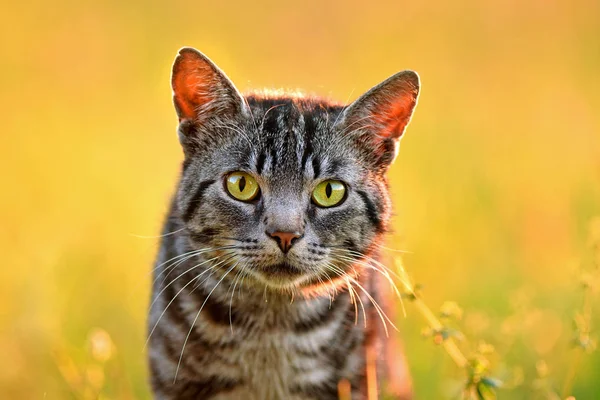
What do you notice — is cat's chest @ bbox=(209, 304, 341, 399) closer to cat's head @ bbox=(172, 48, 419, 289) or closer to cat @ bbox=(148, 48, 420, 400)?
cat @ bbox=(148, 48, 420, 400)

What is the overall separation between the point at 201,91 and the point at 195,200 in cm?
51

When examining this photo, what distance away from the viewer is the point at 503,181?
26.2ft

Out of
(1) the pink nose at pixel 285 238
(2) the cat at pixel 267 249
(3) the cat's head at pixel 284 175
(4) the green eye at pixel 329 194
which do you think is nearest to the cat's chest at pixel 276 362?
(2) the cat at pixel 267 249

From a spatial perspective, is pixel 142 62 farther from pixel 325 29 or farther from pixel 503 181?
pixel 503 181

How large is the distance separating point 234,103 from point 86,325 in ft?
6.94

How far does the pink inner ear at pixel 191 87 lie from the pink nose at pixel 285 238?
0.83 m

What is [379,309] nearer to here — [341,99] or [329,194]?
[329,194]

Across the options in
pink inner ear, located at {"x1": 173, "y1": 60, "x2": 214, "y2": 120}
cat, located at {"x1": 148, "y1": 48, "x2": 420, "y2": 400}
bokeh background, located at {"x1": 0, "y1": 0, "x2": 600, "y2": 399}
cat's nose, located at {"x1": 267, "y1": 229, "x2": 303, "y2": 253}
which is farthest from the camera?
bokeh background, located at {"x1": 0, "y1": 0, "x2": 600, "y2": 399}

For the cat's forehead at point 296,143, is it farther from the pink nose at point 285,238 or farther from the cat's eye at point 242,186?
the pink nose at point 285,238

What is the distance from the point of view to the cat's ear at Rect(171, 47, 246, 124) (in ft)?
14.2

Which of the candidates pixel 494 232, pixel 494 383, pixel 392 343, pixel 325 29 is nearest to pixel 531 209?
pixel 494 232

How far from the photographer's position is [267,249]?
3982mm

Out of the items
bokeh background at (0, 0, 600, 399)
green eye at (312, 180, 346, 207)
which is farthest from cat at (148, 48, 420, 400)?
bokeh background at (0, 0, 600, 399)

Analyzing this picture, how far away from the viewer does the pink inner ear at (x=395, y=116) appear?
450 cm
